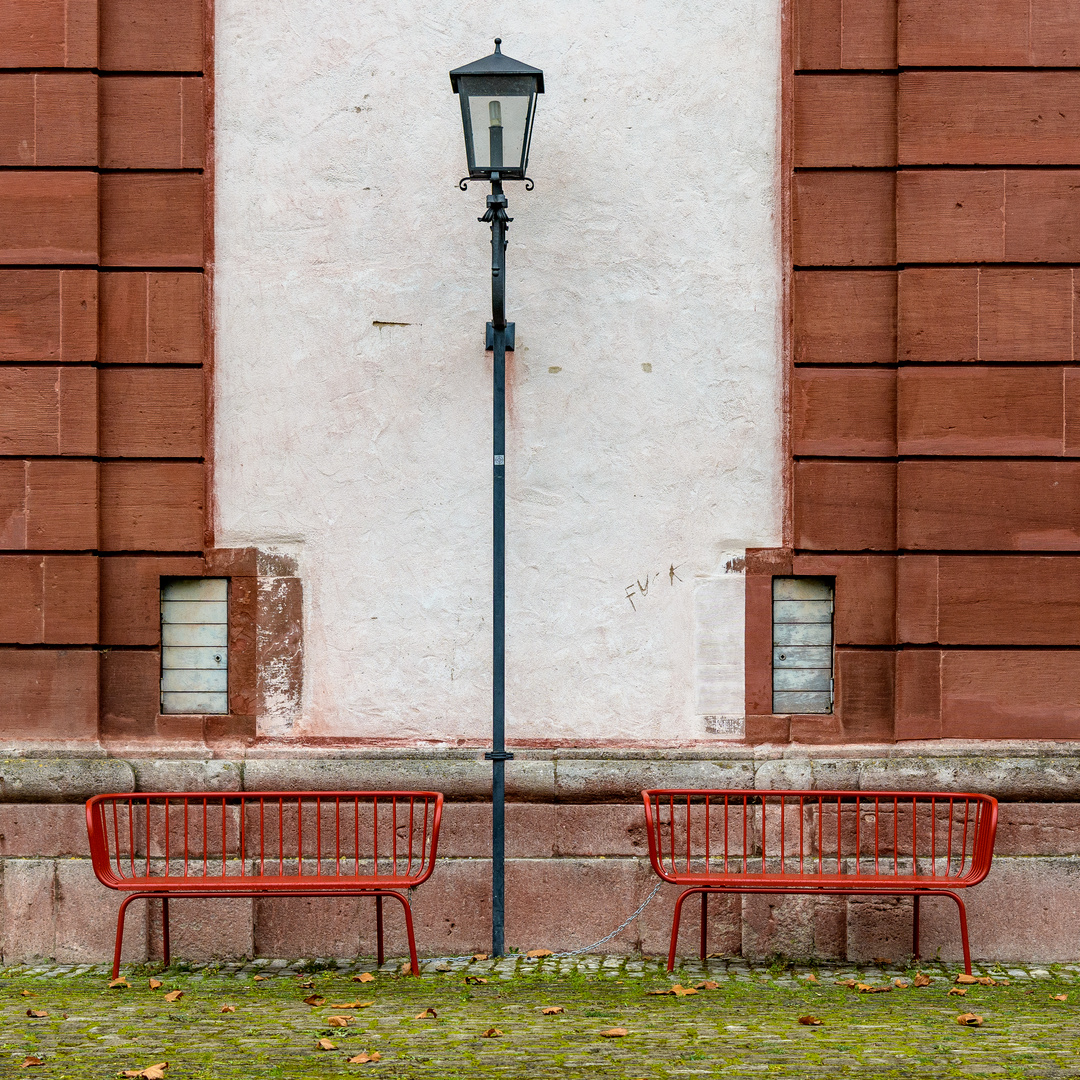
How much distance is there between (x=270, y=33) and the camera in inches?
290

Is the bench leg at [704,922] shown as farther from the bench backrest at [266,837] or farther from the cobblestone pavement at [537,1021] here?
the bench backrest at [266,837]

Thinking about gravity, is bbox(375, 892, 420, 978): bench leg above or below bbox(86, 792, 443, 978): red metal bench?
below

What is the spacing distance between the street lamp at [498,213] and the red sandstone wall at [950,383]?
4.85 ft

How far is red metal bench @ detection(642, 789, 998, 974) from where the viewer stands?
673cm

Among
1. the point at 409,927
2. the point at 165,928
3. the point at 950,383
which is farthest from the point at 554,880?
the point at 950,383

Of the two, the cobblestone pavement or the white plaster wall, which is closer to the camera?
the cobblestone pavement

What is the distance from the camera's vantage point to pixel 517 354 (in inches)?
289

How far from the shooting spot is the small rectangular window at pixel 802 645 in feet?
23.9

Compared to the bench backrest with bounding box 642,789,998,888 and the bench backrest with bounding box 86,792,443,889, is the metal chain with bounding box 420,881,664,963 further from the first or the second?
the bench backrest with bounding box 86,792,443,889

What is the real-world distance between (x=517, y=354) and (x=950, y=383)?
225cm

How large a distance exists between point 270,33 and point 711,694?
166 inches

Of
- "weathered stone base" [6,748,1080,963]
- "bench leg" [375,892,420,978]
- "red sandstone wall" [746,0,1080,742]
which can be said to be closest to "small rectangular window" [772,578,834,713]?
"red sandstone wall" [746,0,1080,742]

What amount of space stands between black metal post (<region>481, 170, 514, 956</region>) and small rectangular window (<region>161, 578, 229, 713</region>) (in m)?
1.50

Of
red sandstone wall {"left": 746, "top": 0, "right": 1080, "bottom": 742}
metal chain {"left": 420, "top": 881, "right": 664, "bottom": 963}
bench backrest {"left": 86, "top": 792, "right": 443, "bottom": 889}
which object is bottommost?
metal chain {"left": 420, "top": 881, "right": 664, "bottom": 963}
